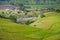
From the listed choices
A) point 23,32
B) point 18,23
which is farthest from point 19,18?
Result: point 23,32

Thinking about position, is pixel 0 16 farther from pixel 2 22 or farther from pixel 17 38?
pixel 17 38

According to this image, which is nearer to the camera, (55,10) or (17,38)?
(17,38)

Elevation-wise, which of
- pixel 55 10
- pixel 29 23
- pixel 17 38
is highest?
pixel 55 10

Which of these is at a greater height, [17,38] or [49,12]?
[49,12]

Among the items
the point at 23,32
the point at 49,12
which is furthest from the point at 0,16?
the point at 49,12

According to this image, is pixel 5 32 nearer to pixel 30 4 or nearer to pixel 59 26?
pixel 30 4

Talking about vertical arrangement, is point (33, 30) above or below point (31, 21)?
below

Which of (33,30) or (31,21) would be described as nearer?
(33,30)
